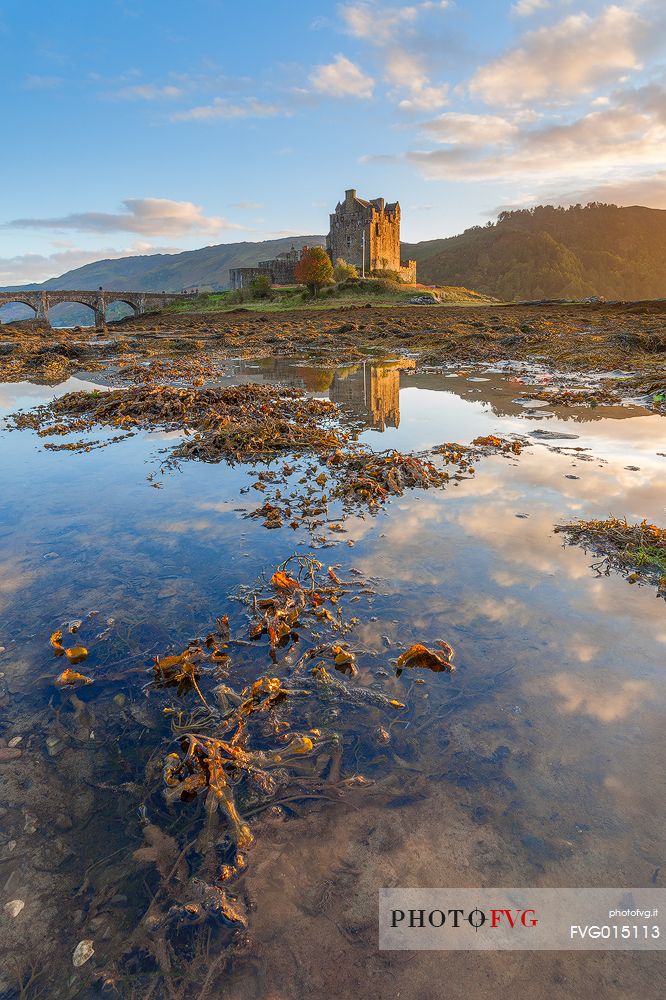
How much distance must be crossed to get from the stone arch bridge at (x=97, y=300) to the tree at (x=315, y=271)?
23.7 meters

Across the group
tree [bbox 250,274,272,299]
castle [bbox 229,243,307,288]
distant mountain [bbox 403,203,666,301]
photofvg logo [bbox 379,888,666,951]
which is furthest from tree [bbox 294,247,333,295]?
distant mountain [bbox 403,203,666,301]

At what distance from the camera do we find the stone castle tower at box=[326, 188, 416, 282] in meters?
76.1

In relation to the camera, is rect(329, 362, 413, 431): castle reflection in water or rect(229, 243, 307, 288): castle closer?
rect(329, 362, 413, 431): castle reflection in water

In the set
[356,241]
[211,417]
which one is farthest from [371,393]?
[356,241]

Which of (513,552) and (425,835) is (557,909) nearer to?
(425,835)

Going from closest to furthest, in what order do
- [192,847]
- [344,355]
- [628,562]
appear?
[192,847]
[628,562]
[344,355]

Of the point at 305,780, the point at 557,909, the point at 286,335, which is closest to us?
the point at 557,909

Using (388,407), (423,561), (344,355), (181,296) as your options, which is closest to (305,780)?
(423,561)

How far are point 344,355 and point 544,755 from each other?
21.4 m

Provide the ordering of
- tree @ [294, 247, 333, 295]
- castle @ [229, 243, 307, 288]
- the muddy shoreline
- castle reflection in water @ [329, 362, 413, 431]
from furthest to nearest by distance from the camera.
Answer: castle @ [229, 243, 307, 288], tree @ [294, 247, 333, 295], the muddy shoreline, castle reflection in water @ [329, 362, 413, 431]

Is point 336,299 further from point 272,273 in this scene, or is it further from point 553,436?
point 553,436

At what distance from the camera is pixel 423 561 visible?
481cm

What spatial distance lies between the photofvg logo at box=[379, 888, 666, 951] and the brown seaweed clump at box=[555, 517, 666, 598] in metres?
2.78

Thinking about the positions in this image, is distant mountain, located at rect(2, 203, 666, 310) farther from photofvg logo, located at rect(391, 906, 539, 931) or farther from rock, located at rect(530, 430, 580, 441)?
photofvg logo, located at rect(391, 906, 539, 931)
